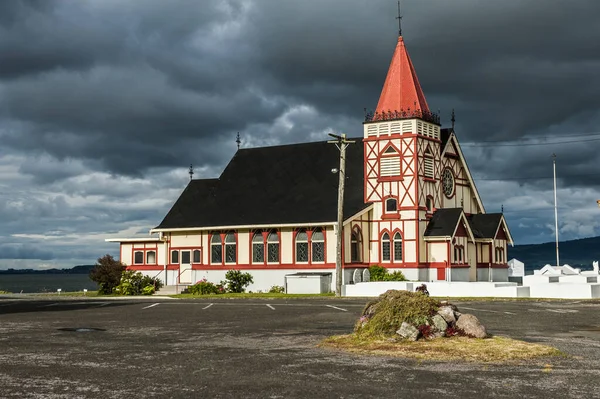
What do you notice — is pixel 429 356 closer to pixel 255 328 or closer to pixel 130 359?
pixel 130 359

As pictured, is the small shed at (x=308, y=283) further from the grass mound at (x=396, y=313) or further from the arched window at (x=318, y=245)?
the grass mound at (x=396, y=313)

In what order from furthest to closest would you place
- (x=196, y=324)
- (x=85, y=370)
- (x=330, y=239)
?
1. (x=330, y=239)
2. (x=196, y=324)
3. (x=85, y=370)

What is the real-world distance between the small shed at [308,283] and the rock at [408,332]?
32.2 m

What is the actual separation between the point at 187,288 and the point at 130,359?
39.5 m

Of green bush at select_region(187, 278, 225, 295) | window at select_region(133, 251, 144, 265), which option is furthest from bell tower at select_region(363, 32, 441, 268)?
window at select_region(133, 251, 144, 265)

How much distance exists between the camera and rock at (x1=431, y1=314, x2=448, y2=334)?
57.1 feet

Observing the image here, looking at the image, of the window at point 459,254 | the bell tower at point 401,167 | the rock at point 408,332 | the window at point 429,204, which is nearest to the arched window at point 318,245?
the bell tower at point 401,167

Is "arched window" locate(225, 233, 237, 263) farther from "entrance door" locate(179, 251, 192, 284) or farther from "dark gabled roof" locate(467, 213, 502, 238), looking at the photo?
"dark gabled roof" locate(467, 213, 502, 238)

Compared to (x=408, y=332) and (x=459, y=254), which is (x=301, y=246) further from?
(x=408, y=332)

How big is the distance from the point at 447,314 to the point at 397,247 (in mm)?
35947

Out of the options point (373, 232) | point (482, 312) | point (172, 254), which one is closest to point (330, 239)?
point (373, 232)

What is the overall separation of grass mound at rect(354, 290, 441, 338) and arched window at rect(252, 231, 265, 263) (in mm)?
38095

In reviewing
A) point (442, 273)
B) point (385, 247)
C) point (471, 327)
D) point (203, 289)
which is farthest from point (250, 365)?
point (385, 247)

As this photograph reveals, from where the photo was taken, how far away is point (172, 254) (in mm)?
60531
